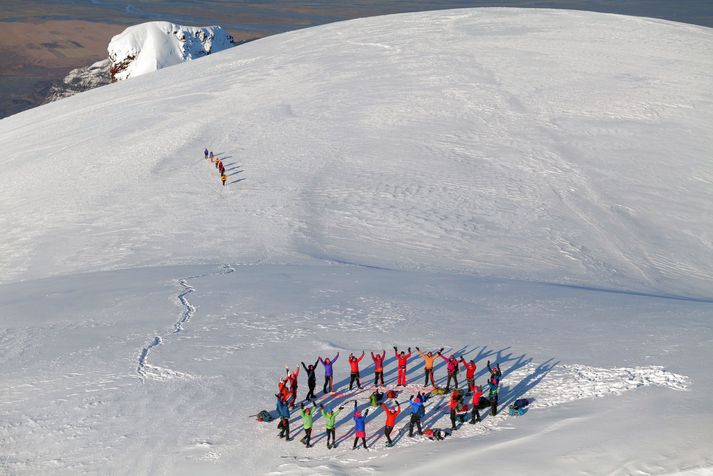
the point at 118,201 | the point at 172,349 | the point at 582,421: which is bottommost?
the point at 118,201

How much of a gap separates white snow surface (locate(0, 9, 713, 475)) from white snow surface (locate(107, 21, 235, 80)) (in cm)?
8838

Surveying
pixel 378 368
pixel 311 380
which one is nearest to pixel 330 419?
pixel 311 380

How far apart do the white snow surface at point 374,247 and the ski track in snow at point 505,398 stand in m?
0.06

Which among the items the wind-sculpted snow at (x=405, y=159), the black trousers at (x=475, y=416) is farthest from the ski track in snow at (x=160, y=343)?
the black trousers at (x=475, y=416)

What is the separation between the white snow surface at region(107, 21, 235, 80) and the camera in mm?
140875

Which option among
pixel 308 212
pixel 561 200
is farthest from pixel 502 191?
pixel 308 212

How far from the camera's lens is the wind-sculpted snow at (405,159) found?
84.4 ft

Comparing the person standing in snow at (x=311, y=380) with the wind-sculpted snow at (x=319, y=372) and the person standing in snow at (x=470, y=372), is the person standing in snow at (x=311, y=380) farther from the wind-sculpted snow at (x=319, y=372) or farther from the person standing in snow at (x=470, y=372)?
the person standing in snow at (x=470, y=372)

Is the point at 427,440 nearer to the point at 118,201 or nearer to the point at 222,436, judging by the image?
the point at 222,436

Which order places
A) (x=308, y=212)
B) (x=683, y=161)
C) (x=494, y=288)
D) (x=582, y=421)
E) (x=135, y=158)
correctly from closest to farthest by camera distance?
(x=582, y=421), (x=494, y=288), (x=308, y=212), (x=683, y=161), (x=135, y=158)

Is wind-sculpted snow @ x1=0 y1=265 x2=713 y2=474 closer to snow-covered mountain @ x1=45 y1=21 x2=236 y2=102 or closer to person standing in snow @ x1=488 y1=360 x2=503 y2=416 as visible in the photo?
person standing in snow @ x1=488 y1=360 x2=503 y2=416

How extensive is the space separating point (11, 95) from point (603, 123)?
522 feet

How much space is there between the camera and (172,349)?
15.7m

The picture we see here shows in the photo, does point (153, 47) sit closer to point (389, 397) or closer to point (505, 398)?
point (389, 397)
